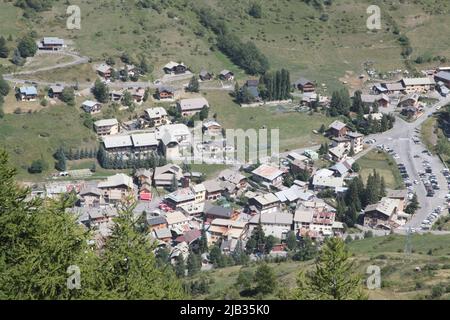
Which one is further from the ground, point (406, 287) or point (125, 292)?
point (125, 292)

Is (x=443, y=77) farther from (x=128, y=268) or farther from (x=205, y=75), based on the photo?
(x=128, y=268)

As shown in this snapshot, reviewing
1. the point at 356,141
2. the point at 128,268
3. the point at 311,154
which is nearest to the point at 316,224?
the point at 311,154

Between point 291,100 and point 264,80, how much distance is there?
144 inches

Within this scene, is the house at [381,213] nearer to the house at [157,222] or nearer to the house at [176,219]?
the house at [176,219]

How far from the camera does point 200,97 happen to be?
2781 inches

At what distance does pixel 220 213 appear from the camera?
2028 inches

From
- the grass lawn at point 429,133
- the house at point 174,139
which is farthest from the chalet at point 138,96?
the grass lawn at point 429,133

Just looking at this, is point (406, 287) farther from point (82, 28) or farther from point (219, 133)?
point (82, 28)

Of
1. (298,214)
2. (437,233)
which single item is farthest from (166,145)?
(437,233)

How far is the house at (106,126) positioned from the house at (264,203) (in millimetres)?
17515

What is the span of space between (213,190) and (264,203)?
15.8 ft

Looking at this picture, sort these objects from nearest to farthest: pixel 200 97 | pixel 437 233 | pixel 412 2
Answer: pixel 437 233 < pixel 200 97 < pixel 412 2

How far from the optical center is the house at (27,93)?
6412 cm

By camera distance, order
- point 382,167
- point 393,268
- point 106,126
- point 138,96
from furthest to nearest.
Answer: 1. point 138,96
2. point 106,126
3. point 382,167
4. point 393,268
